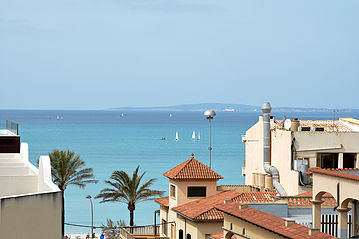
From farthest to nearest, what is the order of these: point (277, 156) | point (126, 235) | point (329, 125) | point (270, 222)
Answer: point (329, 125)
point (277, 156)
point (126, 235)
point (270, 222)

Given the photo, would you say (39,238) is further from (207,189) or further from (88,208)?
(88,208)

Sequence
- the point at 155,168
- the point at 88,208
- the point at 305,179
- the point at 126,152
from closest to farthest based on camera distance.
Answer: the point at 305,179, the point at 88,208, the point at 155,168, the point at 126,152

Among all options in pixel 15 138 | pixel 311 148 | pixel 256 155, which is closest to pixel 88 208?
pixel 256 155

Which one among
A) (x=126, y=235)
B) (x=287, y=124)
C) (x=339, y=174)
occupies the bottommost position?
(x=126, y=235)

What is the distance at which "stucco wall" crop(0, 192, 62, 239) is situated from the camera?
Result: 51.9ft

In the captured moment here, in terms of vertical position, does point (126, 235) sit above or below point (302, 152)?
below

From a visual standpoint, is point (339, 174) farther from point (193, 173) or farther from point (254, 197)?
point (193, 173)

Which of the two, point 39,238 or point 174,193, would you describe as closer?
point 39,238

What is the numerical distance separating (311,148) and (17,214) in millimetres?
36184

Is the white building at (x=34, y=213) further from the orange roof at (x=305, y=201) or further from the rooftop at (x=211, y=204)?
the rooftop at (x=211, y=204)

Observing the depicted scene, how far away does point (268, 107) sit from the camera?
175ft

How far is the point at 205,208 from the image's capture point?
39688 millimetres

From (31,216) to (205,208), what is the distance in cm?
2396

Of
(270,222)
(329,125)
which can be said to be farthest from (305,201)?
(329,125)
